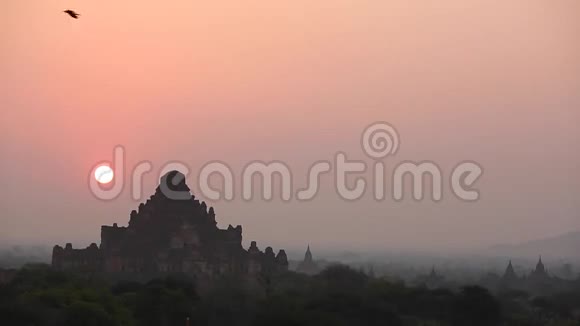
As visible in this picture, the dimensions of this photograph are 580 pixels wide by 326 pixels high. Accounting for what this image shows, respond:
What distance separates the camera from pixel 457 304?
64250 mm

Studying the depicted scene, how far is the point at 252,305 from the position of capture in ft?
203

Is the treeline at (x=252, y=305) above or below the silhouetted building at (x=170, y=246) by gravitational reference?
below

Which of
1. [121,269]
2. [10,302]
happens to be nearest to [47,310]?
[10,302]

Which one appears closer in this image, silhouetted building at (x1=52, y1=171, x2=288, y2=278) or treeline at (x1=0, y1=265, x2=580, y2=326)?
treeline at (x1=0, y1=265, x2=580, y2=326)

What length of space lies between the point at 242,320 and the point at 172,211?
22915 mm

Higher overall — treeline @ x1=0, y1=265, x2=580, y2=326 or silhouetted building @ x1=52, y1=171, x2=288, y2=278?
silhouetted building @ x1=52, y1=171, x2=288, y2=278

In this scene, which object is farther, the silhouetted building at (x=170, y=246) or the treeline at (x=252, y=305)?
the silhouetted building at (x=170, y=246)

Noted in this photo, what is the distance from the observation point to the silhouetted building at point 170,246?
78.1 meters

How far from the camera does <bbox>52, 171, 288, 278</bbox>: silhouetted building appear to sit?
78125 millimetres

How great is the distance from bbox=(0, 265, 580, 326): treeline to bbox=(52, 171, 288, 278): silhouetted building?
9.50ft

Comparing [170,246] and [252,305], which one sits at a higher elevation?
[170,246]

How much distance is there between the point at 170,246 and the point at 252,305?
709 inches

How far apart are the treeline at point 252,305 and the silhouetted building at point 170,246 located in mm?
2896

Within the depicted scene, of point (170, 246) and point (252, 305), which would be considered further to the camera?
point (170, 246)
